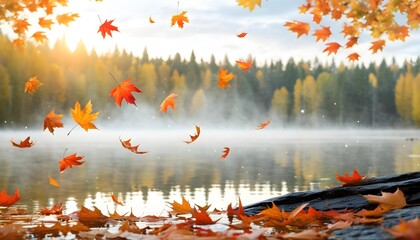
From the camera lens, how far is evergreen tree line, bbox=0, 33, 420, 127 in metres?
95.3

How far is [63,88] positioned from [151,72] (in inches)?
860

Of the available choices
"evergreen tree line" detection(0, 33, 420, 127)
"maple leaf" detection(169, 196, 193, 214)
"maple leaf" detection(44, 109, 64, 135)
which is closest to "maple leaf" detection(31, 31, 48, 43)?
"maple leaf" detection(44, 109, 64, 135)

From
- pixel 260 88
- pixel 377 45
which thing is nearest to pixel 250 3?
pixel 377 45

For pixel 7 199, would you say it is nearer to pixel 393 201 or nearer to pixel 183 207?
pixel 183 207

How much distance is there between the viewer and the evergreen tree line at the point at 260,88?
95312mm

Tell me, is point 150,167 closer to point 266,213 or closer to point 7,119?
point 266,213

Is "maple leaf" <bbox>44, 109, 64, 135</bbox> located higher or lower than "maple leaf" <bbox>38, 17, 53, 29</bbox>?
lower

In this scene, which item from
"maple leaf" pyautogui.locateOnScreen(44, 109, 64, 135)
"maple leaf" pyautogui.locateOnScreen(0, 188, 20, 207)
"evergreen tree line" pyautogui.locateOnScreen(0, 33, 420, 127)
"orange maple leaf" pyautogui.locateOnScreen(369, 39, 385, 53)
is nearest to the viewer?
"maple leaf" pyautogui.locateOnScreen(0, 188, 20, 207)

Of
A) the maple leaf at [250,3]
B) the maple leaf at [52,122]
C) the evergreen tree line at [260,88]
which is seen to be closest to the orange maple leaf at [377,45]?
the maple leaf at [250,3]

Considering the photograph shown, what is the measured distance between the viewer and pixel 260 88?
11581 centimetres

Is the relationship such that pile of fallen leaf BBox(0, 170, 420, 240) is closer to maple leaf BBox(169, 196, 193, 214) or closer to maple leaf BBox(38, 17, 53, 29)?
maple leaf BBox(169, 196, 193, 214)

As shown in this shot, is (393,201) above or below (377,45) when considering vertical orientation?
below

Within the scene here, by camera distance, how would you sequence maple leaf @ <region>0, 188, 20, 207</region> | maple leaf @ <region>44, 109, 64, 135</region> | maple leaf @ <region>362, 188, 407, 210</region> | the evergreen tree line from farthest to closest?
the evergreen tree line < maple leaf @ <region>44, 109, 64, 135</region> < maple leaf @ <region>0, 188, 20, 207</region> < maple leaf @ <region>362, 188, 407, 210</region>

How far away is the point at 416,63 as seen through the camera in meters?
116
